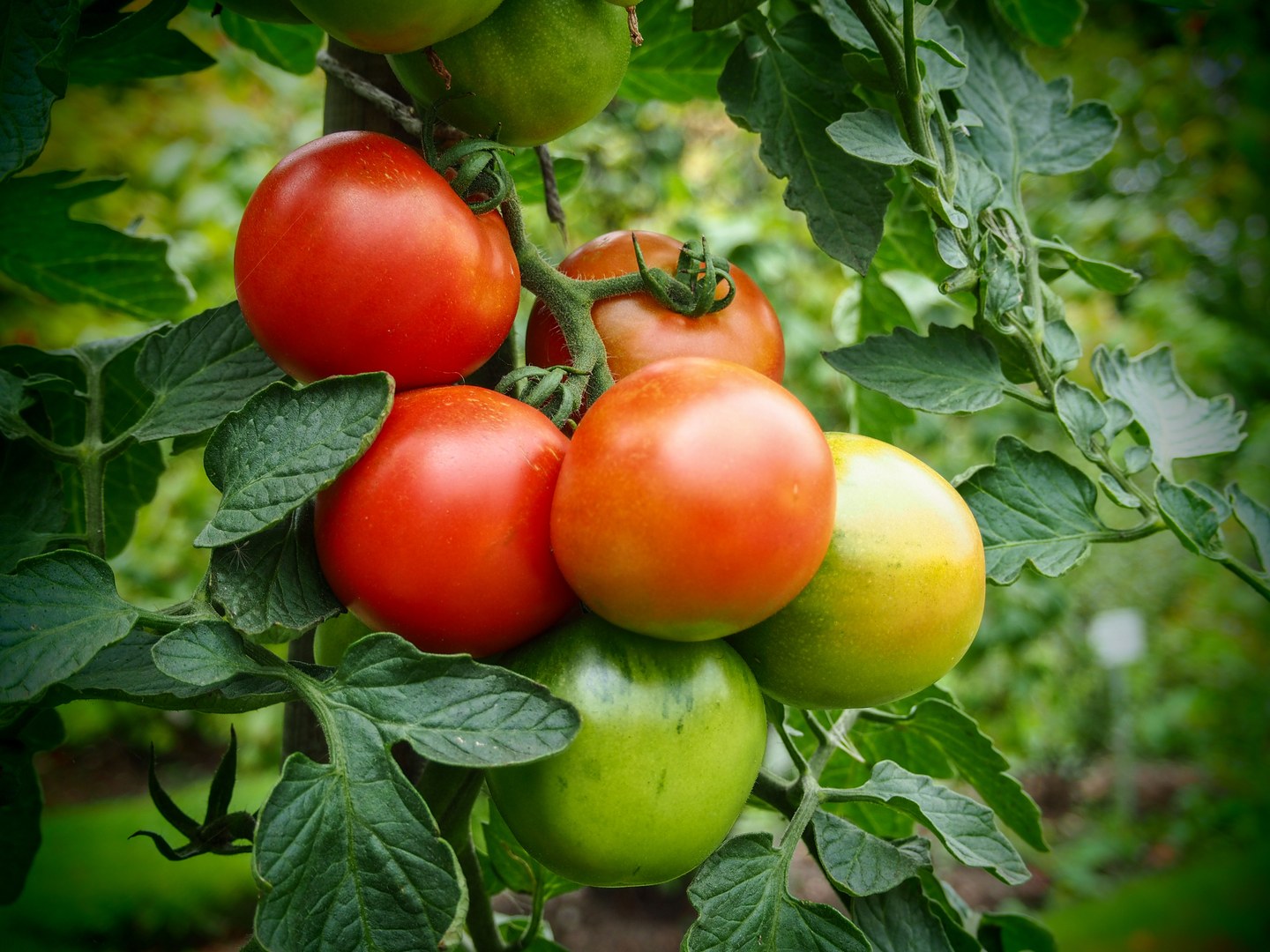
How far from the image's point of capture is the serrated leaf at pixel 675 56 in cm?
68

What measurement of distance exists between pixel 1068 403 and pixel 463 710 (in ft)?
1.38

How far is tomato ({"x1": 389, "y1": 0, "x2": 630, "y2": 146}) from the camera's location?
18.1 inches

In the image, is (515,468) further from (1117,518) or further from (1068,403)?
(1117,518)

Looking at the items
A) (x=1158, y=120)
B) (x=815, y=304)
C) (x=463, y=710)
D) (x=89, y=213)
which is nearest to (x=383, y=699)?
(x=463, y=710)

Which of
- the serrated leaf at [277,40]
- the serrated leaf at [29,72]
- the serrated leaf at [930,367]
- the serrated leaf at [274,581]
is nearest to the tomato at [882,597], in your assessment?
the serrated leaf at [930,367]

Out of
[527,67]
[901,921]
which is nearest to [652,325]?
[527,67]

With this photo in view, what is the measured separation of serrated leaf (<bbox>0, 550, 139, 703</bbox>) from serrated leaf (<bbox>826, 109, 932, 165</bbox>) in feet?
1.33

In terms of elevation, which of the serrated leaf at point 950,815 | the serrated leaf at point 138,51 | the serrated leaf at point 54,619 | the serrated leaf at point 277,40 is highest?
the serrated leaf at point 138,51

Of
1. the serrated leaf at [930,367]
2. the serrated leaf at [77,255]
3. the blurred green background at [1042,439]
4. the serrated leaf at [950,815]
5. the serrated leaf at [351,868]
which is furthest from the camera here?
the blurred green background at [1042,439]

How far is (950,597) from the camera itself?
0.44m

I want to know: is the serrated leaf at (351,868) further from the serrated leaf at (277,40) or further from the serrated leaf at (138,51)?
the serrated leaf at (277,40)

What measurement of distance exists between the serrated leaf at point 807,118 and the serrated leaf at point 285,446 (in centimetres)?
30

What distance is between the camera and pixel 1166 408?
0.64m

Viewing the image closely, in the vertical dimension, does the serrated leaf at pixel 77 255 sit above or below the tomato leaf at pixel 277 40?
below
